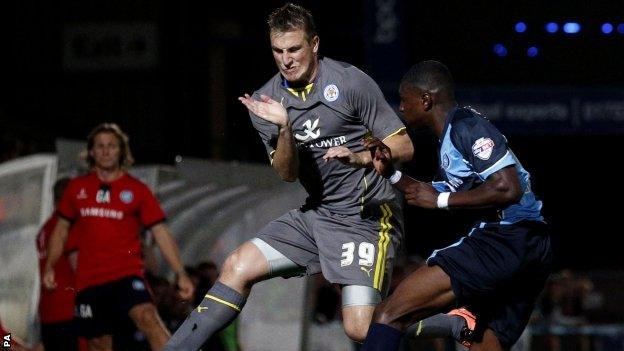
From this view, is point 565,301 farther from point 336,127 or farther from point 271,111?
point 271,111

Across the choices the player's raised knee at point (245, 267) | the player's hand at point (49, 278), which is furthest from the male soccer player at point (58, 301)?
the player's raised knee at point (245, 267)

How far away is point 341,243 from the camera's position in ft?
26.1

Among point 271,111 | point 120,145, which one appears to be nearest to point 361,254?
point 271,111

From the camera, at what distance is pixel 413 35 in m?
13.8

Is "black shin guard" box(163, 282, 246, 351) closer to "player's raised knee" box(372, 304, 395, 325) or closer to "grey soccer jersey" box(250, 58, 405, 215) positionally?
"grey soccer jersey" box(250, 58, 405, 215)

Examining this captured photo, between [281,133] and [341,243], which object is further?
[341,243]

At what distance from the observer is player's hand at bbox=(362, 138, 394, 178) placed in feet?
23.8

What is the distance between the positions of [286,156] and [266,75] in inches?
525

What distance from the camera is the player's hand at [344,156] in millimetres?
7238

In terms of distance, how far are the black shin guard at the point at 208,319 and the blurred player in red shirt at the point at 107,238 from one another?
5.71ft

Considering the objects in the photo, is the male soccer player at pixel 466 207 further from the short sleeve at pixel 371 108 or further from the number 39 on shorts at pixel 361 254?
the number 39 on shorts at pixel 361 254

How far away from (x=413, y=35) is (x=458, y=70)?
1.85 feet

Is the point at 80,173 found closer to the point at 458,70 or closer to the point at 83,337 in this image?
the point at 83,337

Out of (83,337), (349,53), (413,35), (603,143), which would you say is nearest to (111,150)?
(83,337)
